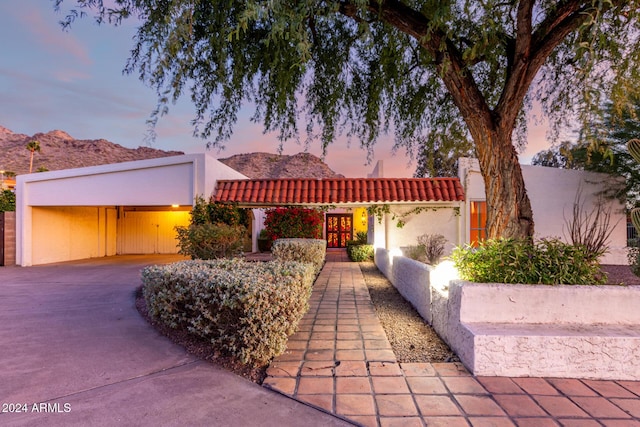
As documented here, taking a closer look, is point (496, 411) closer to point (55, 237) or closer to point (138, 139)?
point (138, 139)

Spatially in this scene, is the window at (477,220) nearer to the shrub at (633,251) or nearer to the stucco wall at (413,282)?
the shrub at (633,251)

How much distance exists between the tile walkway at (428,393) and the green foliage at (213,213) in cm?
762

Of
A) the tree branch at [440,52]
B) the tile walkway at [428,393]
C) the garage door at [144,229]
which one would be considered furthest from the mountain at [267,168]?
the tile walkway at [428,393]

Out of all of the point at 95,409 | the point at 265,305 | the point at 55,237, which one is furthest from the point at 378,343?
the point at 55,237

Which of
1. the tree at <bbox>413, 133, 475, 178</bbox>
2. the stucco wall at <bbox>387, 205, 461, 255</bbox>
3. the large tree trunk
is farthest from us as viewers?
the stucco wall at <bbox>387, 205, 461, 255</bbox>

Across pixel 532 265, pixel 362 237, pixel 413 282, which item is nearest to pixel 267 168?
pixel 362 237

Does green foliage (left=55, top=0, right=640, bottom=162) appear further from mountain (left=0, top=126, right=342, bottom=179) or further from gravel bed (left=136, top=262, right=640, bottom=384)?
mountain (left=0, top=126, right=342, bottom=179)

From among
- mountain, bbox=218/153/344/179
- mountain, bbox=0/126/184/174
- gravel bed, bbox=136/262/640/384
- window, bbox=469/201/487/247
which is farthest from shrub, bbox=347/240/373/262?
mountain, bbox=0/126/184/174

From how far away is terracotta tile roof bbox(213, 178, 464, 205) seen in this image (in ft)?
39.3

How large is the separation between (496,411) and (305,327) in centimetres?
278

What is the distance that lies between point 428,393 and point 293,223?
9.55 m

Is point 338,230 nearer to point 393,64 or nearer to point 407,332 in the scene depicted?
point 393,64

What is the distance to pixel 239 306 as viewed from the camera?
3.38 meters

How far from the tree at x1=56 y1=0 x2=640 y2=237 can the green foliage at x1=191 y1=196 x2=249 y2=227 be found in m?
5.13
